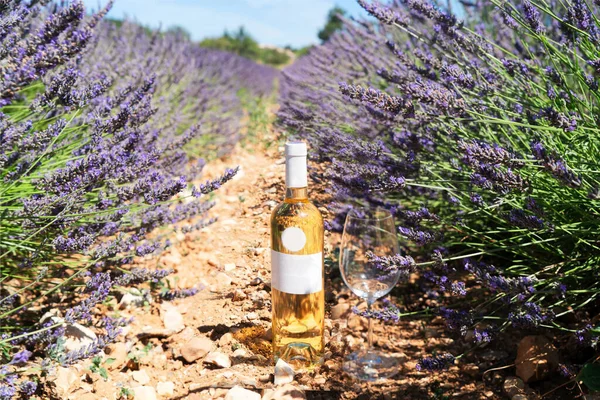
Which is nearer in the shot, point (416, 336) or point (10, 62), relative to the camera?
point (10, 62)

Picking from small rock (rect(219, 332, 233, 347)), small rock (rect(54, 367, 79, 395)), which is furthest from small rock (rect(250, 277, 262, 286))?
small rock (rect(54, 367, 79, 395))

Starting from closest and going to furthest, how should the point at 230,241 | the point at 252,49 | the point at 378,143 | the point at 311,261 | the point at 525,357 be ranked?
the point at 311,261, the point at 525,357, the point at 378,143, the point at 230,241, the point at 252,49

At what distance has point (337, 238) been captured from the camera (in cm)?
223

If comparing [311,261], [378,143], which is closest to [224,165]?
[378,143]

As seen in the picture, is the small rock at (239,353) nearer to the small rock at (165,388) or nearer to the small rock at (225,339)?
the small rock at (225,339)

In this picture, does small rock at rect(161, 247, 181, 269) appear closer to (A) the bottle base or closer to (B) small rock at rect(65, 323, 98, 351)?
(B) small rock at rect(65, 323, 98, 351)

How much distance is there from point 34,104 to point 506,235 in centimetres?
177

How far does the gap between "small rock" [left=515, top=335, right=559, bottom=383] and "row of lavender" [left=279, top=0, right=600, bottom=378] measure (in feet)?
0.29

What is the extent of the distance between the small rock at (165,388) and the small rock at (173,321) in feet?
0.90

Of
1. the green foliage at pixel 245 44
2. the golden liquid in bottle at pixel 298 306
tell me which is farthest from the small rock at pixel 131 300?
the green foliage at pixel 245 44

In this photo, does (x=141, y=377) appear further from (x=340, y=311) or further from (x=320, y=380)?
(x=340, y=311)

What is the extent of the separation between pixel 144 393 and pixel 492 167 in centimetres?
121

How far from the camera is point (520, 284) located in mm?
1309

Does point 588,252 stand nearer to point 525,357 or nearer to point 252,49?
point 525,357
